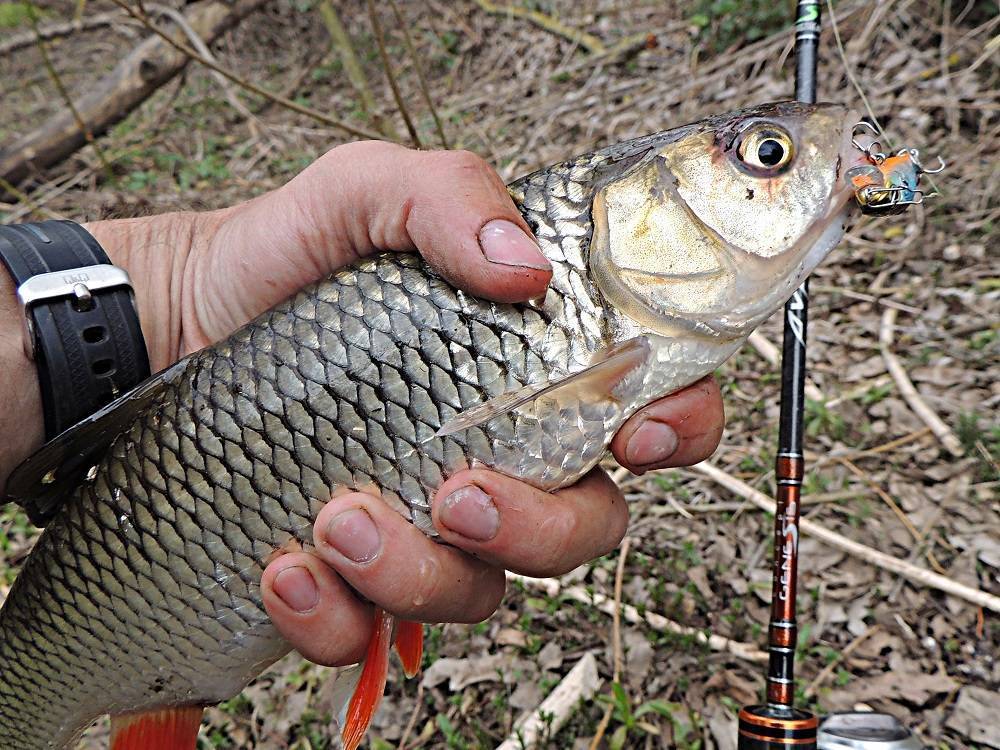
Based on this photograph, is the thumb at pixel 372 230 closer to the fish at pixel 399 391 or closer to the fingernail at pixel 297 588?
the fish at pixel 399 391

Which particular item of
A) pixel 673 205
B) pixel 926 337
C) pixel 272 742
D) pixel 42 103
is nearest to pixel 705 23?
pixel 926 337

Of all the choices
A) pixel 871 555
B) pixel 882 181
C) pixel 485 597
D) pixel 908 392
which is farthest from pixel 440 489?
pixel 908 392

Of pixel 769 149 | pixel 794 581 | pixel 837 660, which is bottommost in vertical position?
pixel 837 660

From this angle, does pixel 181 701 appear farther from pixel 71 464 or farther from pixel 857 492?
pixel 857 492

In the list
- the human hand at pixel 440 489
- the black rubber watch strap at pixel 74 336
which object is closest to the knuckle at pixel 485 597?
the human hand at pixel 440 489

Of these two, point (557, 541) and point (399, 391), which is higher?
point (399, 391)

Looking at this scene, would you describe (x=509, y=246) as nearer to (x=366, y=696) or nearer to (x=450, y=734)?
(x=366, y=696)
